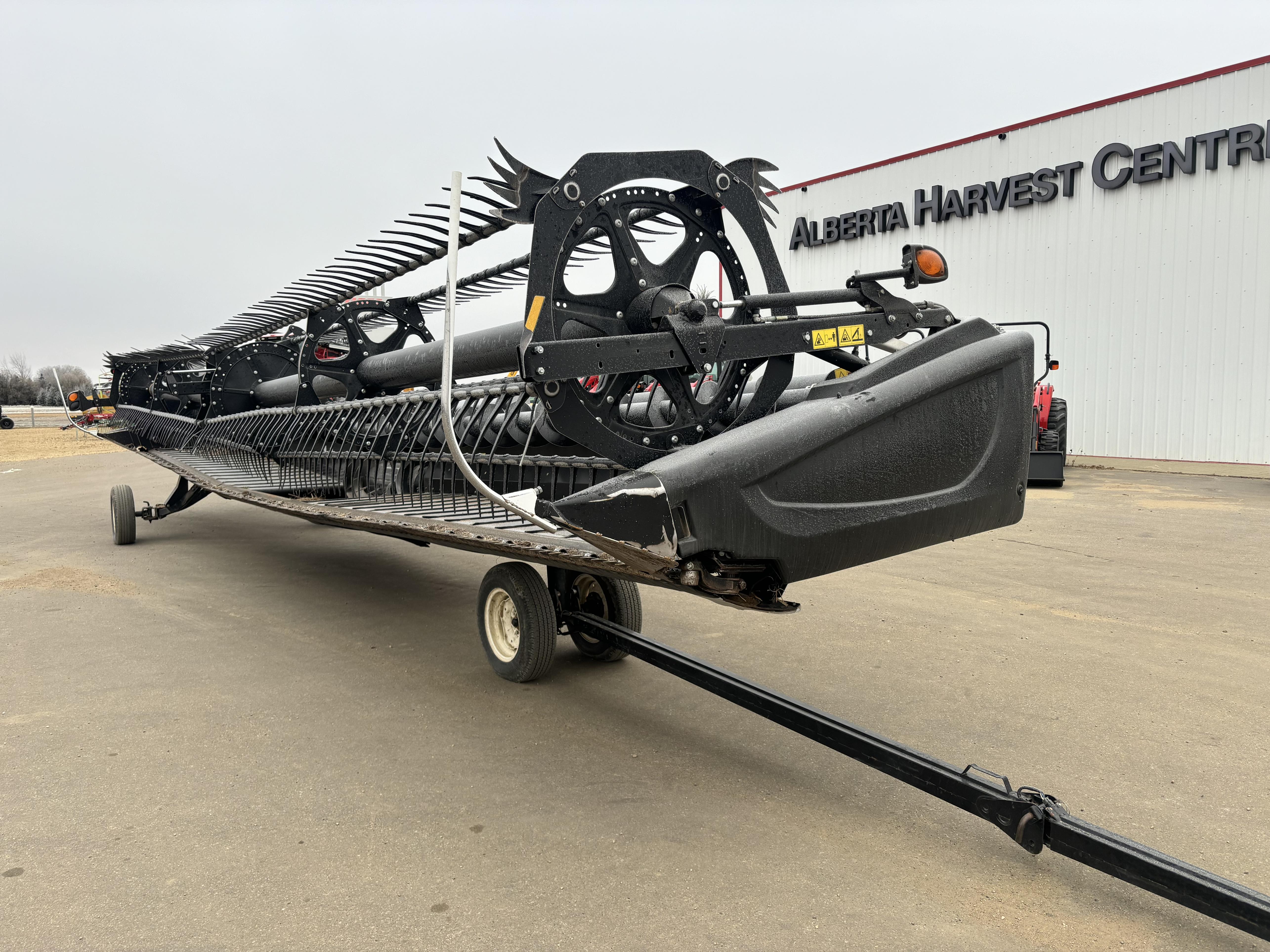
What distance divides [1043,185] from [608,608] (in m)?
15.2

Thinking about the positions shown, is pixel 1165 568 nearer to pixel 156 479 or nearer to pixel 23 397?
pixel 156 479

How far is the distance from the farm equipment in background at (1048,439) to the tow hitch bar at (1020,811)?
10372mm

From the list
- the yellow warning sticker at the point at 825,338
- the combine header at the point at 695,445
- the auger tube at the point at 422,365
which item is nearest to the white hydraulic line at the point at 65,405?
the auger tube at the point at 422,365

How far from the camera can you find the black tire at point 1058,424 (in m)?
12.4

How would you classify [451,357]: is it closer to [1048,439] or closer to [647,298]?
[647,298]

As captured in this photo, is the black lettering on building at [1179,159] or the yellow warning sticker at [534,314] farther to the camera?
the black lettering on building at [1179,159]

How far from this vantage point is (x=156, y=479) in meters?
16.2

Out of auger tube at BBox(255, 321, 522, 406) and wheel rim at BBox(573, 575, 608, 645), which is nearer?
wheel rim at BBox(573, 575, 608, 645)

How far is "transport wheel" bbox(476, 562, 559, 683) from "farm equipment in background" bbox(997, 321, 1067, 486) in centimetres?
991

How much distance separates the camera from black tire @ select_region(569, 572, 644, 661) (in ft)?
14.4

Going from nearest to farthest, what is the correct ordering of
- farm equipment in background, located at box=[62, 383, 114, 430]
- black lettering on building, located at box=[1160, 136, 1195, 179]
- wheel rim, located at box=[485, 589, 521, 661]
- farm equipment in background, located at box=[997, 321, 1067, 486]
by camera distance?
wheel rim, located at box=[485, 589, 521, 661] < farm equipment in background, located at box=[62, 383, 114, 430] < farm equipment in background, located at box=[997, 321, 1067, 486] < black lettering on building, located at box=[1160, 136, 1195, 179]

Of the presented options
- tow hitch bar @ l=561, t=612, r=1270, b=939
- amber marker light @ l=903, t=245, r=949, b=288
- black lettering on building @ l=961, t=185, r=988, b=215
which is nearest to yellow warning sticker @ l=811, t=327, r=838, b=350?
amber marker light @ l=903, t=245, r=949, b=288

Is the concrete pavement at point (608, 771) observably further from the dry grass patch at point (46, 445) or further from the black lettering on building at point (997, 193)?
the dry grass patch at point (46, 445)

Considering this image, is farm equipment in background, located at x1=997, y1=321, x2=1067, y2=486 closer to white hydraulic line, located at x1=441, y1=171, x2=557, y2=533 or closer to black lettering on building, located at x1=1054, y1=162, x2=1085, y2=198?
black lettering on building, located at x1=1054, y1=162, x2=1085, y2=198
